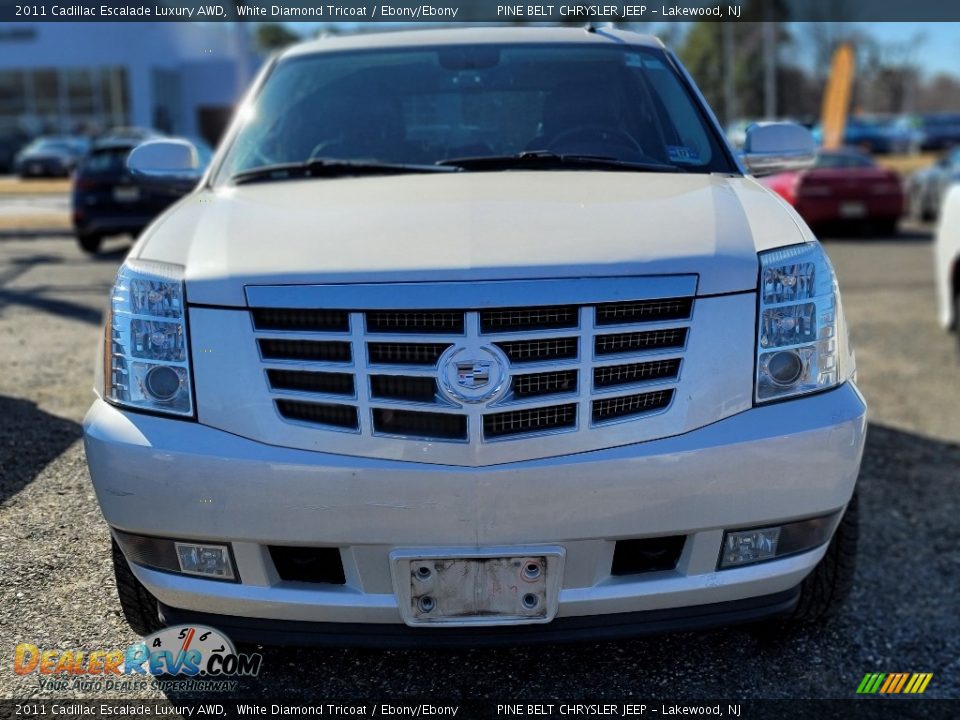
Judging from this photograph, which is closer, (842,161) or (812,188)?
(812,188)

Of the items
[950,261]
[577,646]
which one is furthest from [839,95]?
[577,646]

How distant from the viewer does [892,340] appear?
772 cm

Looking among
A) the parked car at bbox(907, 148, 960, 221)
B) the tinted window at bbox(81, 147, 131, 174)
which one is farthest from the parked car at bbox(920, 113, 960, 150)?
the tinted window at bbox(81, 147, 131, 174)

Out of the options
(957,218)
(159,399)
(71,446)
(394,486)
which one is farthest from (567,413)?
(957,218)

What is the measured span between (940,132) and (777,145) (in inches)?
2208

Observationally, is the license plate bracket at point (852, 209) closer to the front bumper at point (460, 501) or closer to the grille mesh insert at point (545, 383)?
the front bumper at point (460, 501)

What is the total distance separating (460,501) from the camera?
7.86ft

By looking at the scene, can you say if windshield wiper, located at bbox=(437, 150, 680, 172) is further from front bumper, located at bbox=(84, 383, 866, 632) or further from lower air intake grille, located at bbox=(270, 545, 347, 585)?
lower air intake grille, located at bbox=(270, 545, 347, 585)

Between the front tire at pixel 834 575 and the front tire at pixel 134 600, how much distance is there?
→ 1.80 metres

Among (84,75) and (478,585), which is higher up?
(478,585)

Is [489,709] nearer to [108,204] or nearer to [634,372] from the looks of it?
[634,372]

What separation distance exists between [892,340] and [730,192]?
5.10m

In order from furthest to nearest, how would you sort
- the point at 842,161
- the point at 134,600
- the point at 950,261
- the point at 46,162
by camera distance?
the point at 46,162 → the point at 842,161 → the point at 950,261 → the point at 134,600

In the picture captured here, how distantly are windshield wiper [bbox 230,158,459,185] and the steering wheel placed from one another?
1.51ft
